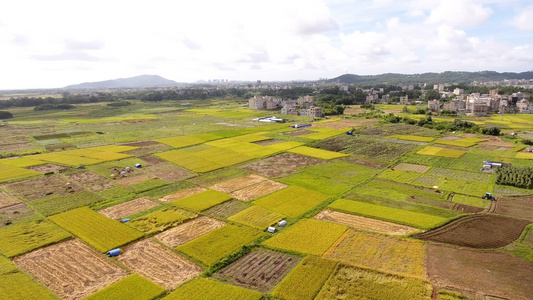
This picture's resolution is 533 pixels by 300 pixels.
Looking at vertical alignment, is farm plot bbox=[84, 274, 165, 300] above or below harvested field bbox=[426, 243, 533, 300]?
above

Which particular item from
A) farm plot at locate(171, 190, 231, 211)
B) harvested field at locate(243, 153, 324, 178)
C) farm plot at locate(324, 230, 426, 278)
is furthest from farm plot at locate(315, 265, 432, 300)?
harvested field at locate(243, 153, 324, 178)

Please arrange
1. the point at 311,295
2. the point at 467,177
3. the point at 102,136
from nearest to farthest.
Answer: the point at 311,295 < the point at 467,177 < the point at 102,136

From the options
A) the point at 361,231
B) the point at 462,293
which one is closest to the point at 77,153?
the point at 361,231

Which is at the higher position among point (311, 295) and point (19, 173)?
point (19, 173)

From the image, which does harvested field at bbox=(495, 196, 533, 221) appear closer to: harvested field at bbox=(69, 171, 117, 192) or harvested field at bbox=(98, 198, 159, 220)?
harvested field at bbox=(98, 198, 159, 220)

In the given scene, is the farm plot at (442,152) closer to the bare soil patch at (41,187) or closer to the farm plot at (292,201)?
the farm plot at (292,201)

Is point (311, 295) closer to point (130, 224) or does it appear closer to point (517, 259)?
point (517, 259)

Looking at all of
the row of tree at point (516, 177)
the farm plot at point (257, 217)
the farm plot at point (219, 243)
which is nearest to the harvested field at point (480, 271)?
the farm plot at point (257, 217)

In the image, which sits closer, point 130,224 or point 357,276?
point 357,276
